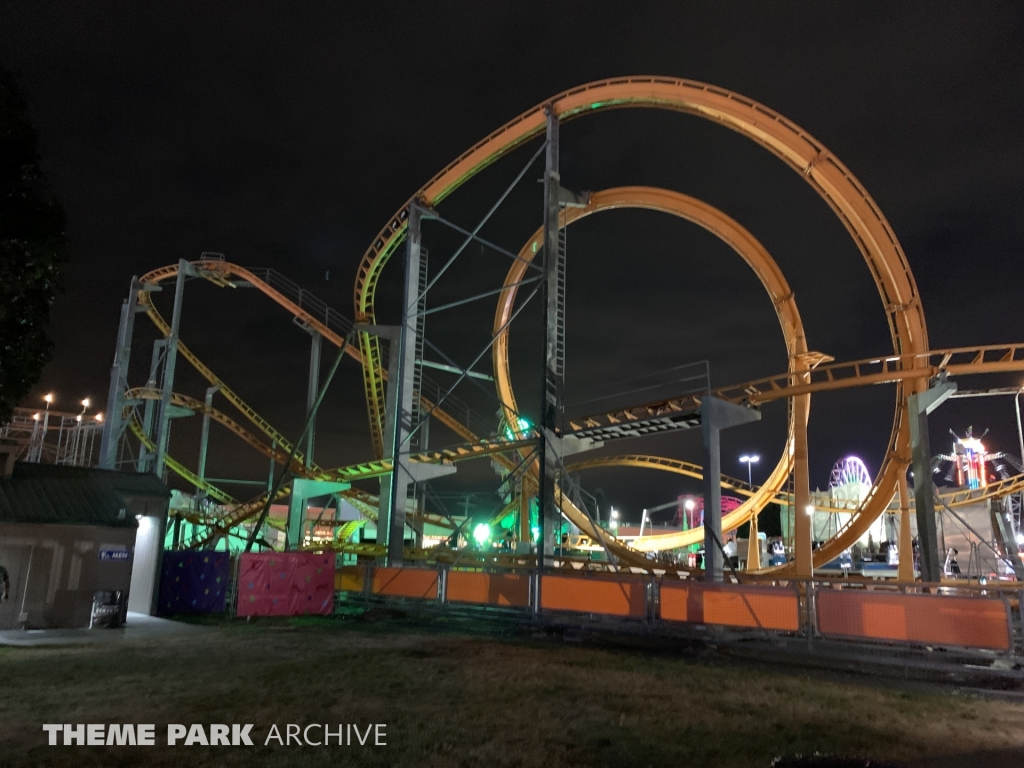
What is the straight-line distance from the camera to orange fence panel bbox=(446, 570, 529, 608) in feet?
41.7

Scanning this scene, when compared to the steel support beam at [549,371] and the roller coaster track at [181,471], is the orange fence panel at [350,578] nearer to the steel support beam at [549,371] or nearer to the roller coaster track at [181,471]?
the steel support beam at [549,371]

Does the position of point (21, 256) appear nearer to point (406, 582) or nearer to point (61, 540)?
point (61, 540)

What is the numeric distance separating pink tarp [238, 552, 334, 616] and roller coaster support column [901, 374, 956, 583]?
1303 centimetres

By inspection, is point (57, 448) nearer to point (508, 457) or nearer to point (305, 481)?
point (305, 481)

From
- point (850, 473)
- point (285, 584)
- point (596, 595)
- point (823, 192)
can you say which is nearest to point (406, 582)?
point (285, 584)

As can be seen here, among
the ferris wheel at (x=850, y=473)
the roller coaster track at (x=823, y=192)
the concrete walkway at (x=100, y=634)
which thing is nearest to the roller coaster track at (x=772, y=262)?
the roller coaster track at (x=823, y=192)

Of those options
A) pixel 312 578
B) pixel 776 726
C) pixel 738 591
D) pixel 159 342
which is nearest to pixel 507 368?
pixel 312 578

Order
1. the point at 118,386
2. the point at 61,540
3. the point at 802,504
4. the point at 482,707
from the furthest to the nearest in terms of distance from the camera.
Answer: the point at 118,386 < the point at 802,504 < the point at 61,540 < the point at 482,707

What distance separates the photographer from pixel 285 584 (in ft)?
48.5

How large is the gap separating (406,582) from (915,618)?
936cm

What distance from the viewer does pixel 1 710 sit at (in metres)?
6.50

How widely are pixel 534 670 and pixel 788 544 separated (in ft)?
103

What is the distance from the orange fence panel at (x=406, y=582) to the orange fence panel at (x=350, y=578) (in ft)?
1.55

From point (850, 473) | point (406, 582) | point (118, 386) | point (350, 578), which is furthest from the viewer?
point (850, 473)
